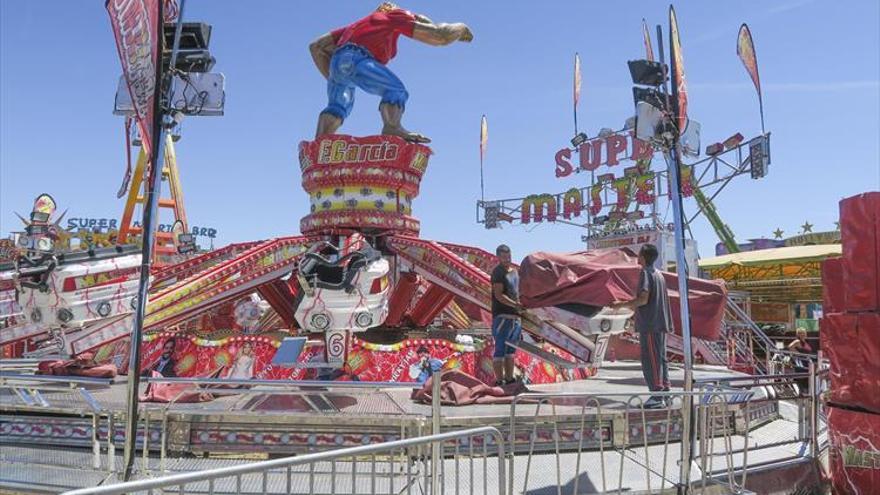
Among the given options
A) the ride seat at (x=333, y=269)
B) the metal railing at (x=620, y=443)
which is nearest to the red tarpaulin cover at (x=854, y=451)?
the metal railing at (x=620, y=443)

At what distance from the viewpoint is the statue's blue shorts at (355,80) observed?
9.95m

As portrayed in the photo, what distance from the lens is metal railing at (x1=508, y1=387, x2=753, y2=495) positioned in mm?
4812

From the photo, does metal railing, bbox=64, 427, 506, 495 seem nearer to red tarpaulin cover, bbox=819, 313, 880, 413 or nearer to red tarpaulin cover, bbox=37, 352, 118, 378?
red tarpaulin cover, bbox=819, 313, 880, 413

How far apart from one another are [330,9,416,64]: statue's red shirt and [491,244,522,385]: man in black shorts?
14.7ft

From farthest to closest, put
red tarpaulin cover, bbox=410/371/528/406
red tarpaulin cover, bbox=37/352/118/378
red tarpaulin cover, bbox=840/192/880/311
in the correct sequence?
red tarpaulin cover, bbox=37/352/118/378 → red tarpaulin cover, bbox=410/371/528/406 → red tarpaulin cover, bbox=840/192/880/311

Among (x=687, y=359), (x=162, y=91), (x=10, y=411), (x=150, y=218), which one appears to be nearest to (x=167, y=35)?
(x=162, y=91)

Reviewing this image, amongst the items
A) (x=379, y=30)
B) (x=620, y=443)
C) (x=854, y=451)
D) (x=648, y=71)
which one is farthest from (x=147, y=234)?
(x=379, y=30)

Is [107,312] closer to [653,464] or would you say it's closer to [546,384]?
[546,384]

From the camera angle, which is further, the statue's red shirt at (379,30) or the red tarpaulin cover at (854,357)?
the statue's red shirt at (379,30)

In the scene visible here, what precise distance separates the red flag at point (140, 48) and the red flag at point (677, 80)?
3.85 metres

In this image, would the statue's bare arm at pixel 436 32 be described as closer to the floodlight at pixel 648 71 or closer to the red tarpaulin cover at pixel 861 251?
the floodlight at pixel 648 71

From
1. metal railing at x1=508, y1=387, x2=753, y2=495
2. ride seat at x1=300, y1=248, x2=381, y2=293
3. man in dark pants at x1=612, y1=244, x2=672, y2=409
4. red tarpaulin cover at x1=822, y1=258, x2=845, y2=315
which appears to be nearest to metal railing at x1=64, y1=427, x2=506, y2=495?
metal railing at x1=508, y1=387, x2=753, y2=495

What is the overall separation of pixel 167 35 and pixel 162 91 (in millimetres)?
512

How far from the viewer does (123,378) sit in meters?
8.80
